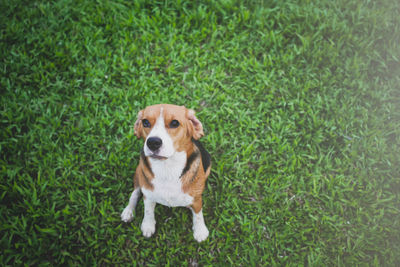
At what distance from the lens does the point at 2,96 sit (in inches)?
145

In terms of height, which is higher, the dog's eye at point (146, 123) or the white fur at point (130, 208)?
the dog's eye at point (146, 123)

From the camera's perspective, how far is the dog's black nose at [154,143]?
215 centimetres

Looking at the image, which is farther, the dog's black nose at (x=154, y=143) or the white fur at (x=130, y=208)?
the white fur at (x=130, y=208)

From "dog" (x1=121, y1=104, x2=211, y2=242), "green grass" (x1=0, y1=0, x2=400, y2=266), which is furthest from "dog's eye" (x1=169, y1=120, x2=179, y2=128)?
"green grass" (x1=0, y1=0, x2=400, y2=266)

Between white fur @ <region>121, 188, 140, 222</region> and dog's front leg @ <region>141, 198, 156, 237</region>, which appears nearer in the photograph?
dog's front leg @ <region>141, 198, 156, 237</region>

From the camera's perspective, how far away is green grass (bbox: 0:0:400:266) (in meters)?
3.04

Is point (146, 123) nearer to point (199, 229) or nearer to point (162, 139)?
point (162, 139)

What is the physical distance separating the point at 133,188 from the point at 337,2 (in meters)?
4.14

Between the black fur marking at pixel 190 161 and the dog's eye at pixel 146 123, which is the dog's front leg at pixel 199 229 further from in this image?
the dog's eye at pixel 146 123

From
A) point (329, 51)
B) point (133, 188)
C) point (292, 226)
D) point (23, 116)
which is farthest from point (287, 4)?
point (23, 116)

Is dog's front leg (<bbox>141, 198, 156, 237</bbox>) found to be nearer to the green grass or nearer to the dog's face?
the green grass

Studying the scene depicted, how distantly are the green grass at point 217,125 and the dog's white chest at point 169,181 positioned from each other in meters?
0.66

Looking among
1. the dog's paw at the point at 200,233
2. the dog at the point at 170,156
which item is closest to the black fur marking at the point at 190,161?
the dog at the point at 170,156

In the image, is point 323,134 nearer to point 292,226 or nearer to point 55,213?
point 292,226
